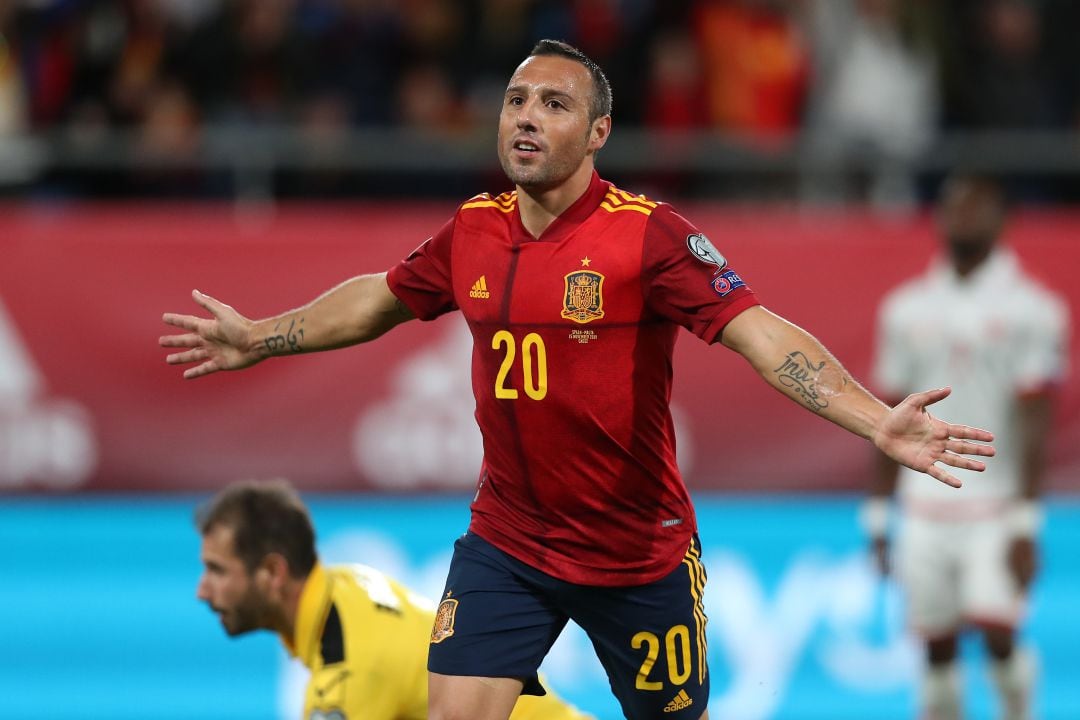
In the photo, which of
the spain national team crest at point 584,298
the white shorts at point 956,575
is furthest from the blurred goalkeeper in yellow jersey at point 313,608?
the white shorts at point 956,575

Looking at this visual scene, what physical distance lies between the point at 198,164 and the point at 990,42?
4.73 m

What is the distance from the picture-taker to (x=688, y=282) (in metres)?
4.68

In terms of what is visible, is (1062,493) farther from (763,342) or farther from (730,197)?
(763,342)

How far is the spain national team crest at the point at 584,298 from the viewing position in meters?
4.75

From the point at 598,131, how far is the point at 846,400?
1016 mm

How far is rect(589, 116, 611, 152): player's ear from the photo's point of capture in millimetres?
4879

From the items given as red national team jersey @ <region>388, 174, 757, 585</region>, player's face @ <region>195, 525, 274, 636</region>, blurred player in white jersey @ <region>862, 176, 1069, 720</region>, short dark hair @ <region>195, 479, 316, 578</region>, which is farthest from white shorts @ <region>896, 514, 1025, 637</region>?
player's face @ <region>195, 525, 274, 636</region>

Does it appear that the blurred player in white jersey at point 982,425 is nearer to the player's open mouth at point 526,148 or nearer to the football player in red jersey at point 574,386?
the football player in red jersey at point 574,386

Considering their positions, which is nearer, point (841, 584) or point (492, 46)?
point (841, 584)

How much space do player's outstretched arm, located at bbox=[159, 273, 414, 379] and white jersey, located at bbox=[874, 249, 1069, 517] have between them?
3270 mm

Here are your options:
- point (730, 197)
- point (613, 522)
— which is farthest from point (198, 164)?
point (613, 522)

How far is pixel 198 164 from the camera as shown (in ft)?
34.0

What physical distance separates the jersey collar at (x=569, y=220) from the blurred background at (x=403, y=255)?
4338 millimetres

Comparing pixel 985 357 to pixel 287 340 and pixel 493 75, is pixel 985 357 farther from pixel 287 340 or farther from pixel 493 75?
pixel 493 75
